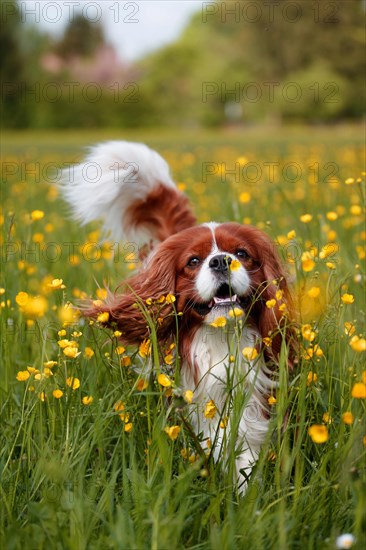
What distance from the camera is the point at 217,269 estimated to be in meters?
2.44

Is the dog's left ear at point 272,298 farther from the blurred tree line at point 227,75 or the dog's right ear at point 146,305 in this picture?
the blurred tree line at point 227,75

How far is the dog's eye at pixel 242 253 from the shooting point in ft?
8.57

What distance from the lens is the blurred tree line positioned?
100 feet

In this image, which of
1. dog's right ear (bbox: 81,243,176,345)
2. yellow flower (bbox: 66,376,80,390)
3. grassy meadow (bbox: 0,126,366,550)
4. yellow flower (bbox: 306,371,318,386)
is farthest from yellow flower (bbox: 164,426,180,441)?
dog's right ear (bbox: 81,243,176,345)

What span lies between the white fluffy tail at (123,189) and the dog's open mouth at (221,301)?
3.05 ft

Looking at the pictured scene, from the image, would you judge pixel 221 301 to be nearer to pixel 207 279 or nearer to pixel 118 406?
pixel 207 279

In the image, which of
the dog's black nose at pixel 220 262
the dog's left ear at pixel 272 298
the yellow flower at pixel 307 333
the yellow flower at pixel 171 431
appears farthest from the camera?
the dog's left ear at pixel 272 298

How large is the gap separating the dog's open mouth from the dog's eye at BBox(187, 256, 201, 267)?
0.15m

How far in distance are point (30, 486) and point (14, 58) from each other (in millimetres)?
31893

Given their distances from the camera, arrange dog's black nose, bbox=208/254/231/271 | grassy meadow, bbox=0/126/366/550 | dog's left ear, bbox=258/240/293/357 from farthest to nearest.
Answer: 1. dog's left ear, bbox=258/240/293/357
2. dog's black nose, bbox=208/254/231/271
3. grassy meadow, bbox=0/126/366/550

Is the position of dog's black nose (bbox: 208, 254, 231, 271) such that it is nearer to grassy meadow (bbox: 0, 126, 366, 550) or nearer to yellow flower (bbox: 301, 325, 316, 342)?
grassy meadow (bbox: 0, 126, 366, 550)

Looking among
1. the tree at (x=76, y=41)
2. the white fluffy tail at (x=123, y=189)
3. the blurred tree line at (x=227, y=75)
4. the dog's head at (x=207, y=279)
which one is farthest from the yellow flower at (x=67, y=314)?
the tree at (x=76, y=41)

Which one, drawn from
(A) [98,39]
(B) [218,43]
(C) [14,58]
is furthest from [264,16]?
(C) [14,58]

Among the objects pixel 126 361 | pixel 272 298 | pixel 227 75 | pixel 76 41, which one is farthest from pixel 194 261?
pixel 76 41
